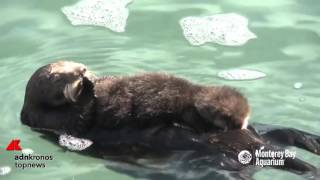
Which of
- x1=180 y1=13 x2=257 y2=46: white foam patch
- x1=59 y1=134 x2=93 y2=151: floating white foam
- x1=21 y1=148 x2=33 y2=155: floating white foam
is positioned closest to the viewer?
x1=59 y1=134 x2=93 y2=151: floating white foam

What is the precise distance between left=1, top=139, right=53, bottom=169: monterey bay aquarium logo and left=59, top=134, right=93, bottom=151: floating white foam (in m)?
0.14

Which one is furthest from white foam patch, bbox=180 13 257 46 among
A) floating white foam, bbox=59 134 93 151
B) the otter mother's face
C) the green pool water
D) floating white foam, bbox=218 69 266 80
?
floating white foam, bbox=59 134 93 151

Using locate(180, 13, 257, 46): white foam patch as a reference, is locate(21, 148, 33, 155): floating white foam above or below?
below

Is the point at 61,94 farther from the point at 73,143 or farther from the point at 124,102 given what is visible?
the point at 124,102

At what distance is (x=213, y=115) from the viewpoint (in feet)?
14.5

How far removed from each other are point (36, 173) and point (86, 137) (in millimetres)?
425

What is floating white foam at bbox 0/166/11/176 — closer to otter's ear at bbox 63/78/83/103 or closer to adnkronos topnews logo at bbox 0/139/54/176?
adnkronos topnews logo at bbox 0/139/54/176

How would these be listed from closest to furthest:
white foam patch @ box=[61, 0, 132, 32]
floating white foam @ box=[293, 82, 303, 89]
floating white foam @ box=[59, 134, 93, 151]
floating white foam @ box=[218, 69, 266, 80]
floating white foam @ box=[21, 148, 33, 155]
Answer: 1. floating white foam @ box=[59, 134, 93, 151]
2. floating white foam @ box=[21, 148, 33, 155]
3. floating white foam @ box=[293, 82, 303, 89]
4. floating white foam @ box=[218, 69, 266, 80]
5. white foam patch @ box=[61, 0, 132, 32]

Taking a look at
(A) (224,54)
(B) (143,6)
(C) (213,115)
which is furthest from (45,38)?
(C) (213,115)

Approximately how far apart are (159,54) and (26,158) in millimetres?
1877

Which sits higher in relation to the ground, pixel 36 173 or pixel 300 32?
pixel 300 32

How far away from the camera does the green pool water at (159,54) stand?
205 inches

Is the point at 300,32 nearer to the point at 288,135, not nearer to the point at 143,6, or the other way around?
the point at 143,6

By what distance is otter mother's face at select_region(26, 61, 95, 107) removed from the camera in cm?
495
